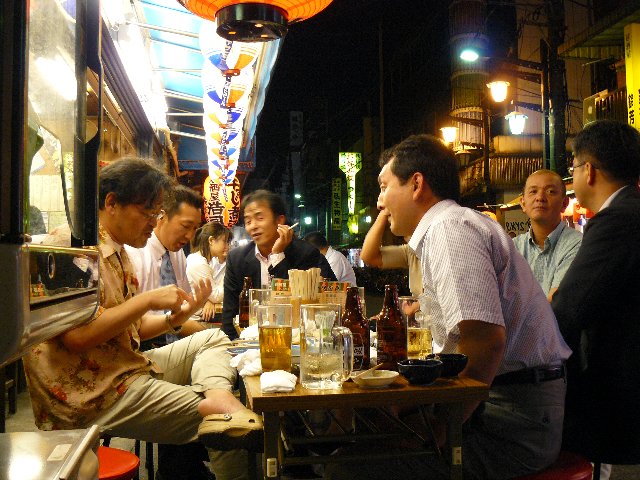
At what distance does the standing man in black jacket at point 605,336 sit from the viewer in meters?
3.10

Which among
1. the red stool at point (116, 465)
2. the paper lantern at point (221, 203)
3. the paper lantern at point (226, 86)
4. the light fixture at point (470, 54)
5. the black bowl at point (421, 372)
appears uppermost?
the light fixture at point (470, 54)

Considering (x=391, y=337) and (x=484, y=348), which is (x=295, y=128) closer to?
(x=391, y=337)

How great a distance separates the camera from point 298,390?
248 centimetres

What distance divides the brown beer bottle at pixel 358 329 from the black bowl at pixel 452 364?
494mm

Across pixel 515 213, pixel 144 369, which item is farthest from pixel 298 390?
pixel 515 213

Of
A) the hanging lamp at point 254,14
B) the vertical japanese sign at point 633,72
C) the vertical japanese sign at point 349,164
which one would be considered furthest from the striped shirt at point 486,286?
the vertical japanese sign at point 349,164

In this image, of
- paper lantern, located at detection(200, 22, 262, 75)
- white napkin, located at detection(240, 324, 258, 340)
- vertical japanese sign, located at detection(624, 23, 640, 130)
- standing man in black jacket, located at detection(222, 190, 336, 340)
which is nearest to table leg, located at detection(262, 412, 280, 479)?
white napkin, located at detection(240, 324, 258, 340)

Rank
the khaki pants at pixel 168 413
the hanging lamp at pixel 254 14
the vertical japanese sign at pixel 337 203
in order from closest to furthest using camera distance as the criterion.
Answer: the khaki pants at pixel 168 413, the hanging lamp at pixel 254 14, the vertical japanese sign at pixel 337 203

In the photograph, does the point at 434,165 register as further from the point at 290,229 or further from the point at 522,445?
the point at 290,229

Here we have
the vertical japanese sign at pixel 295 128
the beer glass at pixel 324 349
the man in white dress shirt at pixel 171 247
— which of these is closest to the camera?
the beer glass at pixel 324 349

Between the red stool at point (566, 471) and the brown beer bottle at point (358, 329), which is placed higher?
the brown beer bottle at point (358, 329)

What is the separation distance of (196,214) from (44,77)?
4.98 m

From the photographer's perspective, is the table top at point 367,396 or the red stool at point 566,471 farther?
the red stool at point 566,471

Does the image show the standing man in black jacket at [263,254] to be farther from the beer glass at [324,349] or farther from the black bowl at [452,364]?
the black bowl at [452,364]
